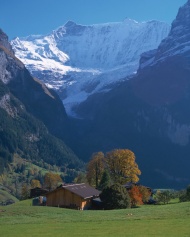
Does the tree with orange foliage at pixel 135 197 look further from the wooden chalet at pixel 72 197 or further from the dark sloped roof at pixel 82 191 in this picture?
the wooden chalet at pixel 72 197

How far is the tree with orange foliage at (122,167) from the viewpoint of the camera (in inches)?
5007

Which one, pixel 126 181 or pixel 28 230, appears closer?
pixel 28 230

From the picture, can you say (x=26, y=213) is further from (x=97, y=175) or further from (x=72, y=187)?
(x=97, y=175)

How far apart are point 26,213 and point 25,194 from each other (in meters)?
89.2

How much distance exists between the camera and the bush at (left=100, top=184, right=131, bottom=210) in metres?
85.5

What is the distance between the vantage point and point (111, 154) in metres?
130

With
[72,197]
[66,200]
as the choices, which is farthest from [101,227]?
[66,200]

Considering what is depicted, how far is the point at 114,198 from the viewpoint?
282 ft

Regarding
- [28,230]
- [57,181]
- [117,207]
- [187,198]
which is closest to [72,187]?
[117,207]

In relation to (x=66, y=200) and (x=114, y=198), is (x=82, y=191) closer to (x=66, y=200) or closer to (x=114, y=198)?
(x=66, y=200)

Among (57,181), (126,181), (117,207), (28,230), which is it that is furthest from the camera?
(57,181)

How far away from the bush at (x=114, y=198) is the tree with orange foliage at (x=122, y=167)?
39.7 m

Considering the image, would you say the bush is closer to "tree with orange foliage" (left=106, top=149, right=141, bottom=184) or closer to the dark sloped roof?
the dark sloped roof

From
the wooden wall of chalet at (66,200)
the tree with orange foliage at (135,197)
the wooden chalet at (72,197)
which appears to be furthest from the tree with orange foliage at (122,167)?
the wooden wall of chalet at (66,200)
